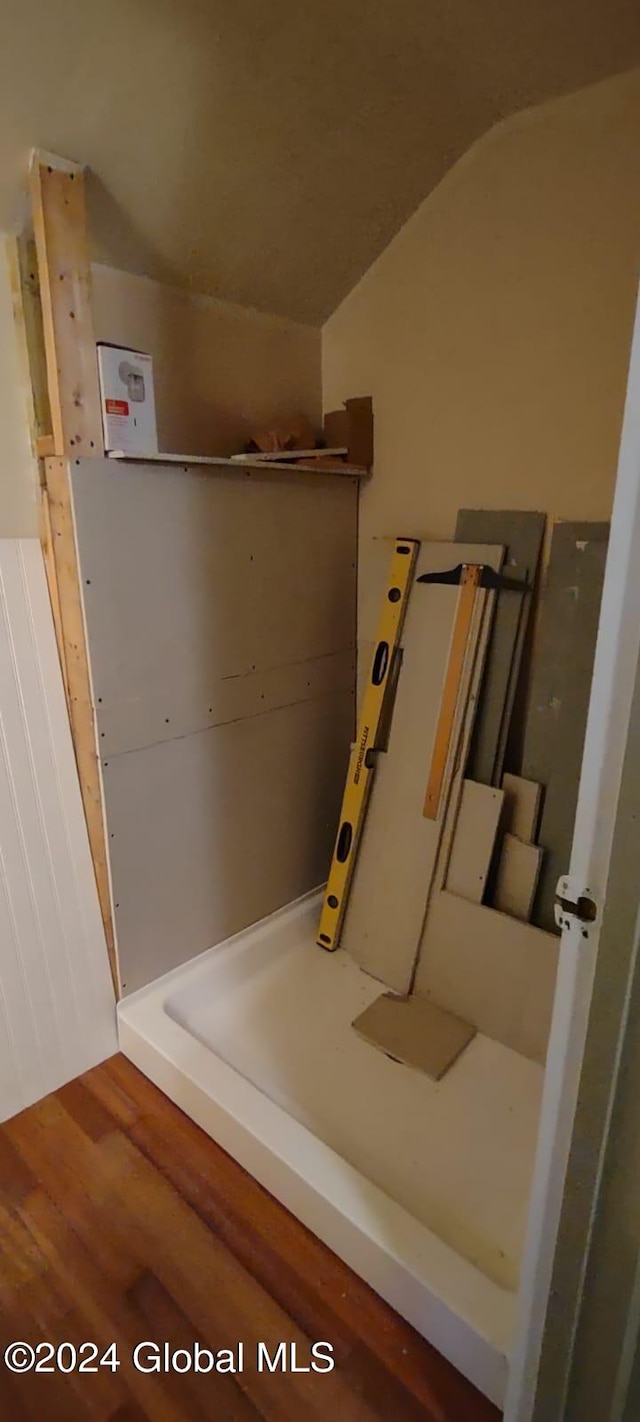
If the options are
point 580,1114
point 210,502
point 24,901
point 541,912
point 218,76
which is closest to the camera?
point 580,1114

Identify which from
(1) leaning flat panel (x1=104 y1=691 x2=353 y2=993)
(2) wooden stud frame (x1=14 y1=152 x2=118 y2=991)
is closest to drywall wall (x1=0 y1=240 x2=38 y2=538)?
(2) wooden stud frame (x1=14 y1=152 x2=118 y2=991)

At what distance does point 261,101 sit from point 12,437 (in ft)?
2.73

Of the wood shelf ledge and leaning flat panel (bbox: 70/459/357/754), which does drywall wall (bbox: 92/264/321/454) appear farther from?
leaning flat panel (bbox: 70/459/357/754)

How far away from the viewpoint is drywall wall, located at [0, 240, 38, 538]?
1.50 meters

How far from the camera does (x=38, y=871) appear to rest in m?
1.67

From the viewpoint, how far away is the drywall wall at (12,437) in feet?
4.93

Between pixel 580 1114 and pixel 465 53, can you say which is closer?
pixel 580 1114

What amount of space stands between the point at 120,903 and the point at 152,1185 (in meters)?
0.59

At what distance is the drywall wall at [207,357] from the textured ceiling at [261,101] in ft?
0.20

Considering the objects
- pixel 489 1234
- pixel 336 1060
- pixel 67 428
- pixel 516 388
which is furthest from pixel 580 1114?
pixel 516 388

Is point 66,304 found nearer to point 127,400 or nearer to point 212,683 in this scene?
point 127,400

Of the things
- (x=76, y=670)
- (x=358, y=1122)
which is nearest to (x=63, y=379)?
(x=76, y=670)

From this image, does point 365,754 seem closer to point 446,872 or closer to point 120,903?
point 446,872

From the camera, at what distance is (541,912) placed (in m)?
1.87
